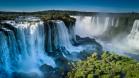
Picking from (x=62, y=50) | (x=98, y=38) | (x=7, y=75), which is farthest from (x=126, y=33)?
(x=7, y=75)

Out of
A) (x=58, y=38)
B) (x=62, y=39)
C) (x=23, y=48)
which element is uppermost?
(x=23, y=48)

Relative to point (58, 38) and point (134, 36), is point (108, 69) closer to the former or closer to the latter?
point (58, 38)

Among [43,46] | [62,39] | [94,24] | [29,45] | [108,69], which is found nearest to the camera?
[108,69]

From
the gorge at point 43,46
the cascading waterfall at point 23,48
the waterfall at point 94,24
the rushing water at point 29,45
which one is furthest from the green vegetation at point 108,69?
the waterfall at point 94,24

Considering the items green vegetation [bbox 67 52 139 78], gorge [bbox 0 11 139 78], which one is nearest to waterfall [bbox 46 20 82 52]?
gorge [bbox 0 11 139 78]

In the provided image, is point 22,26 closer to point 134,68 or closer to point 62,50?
point 62,50

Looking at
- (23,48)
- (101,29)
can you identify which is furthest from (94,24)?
(23,48)

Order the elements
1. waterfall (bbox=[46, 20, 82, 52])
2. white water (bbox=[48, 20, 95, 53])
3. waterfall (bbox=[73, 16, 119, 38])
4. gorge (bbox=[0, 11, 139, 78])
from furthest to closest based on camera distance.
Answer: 1. waterfall (bbox=[73, 16, 119, 38])
2. white water (bbox=[48, 20, 95, 53])
3. waterfall (bbox=[46, 20, 82, 52])
4. gorge (bbox=[0, 11, 139, 78])

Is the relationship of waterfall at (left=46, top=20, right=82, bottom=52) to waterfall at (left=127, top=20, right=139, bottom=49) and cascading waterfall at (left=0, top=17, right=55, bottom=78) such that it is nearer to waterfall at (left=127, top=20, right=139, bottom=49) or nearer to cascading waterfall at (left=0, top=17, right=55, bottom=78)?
cascading waterfall at (left=0, top=17, right=55, bottom=78)
